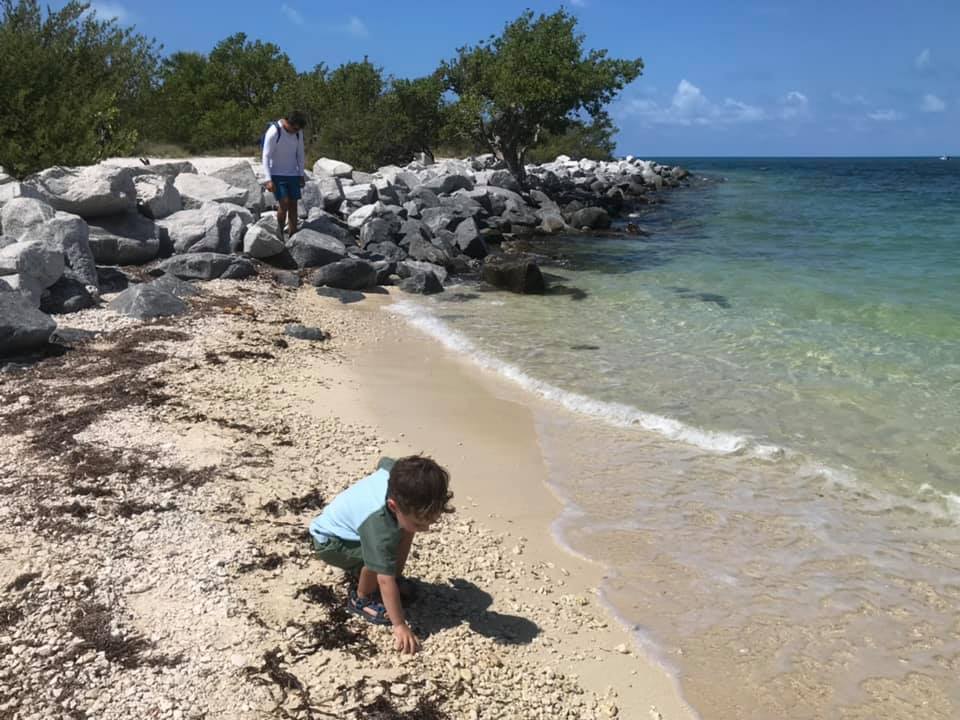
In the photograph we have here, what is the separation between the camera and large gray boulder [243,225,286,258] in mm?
11102

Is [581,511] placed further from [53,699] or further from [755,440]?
[53,699]

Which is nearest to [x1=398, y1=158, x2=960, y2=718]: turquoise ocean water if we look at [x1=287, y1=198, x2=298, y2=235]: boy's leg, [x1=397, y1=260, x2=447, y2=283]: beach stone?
[x1=397, y1=260, x2=447, y2=283]: beach stone

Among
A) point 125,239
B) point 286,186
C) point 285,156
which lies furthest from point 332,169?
point 125,239

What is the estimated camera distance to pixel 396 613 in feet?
10.3

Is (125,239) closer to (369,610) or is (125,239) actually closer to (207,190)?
(207,190)

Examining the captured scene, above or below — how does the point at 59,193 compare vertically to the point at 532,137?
below

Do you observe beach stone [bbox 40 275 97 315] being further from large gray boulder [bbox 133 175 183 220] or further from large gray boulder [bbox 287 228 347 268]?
large gray boulder [bbox 287 228 347 268]

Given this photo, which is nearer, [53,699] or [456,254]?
[53,699]

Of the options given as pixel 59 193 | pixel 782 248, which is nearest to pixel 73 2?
pixel 59 193

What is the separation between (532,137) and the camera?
2761cm

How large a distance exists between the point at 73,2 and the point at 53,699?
14.3m

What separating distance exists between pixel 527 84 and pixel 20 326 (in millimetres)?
20389

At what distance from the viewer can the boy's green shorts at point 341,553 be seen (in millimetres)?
3367

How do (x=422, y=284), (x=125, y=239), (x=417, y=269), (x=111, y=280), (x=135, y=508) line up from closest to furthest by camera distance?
(x=135, y=508) < (x=111, y=280) < (x=125, y=239) < (x=422, y=284) < (x=417, y=269)
